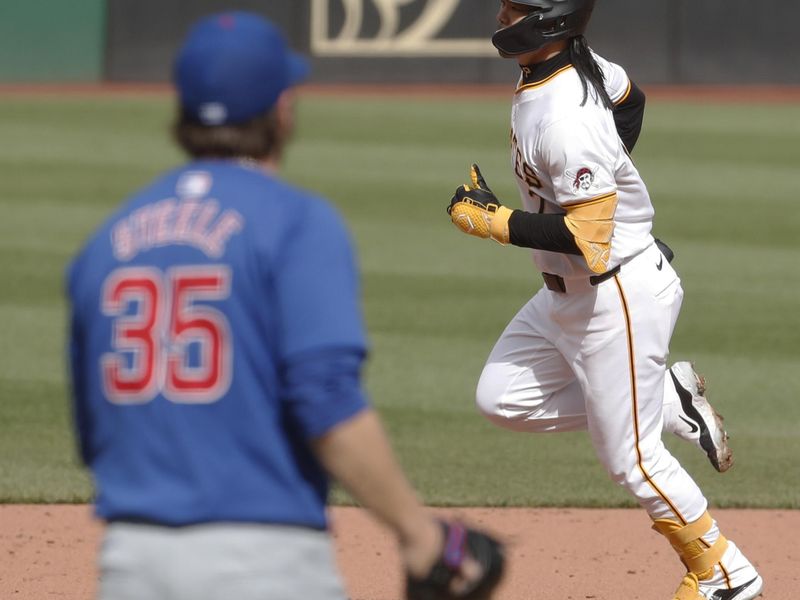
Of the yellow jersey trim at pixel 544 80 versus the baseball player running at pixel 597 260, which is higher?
the yellow jersey trim at pixel 544 80

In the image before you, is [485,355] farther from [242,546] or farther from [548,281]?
[242,546]

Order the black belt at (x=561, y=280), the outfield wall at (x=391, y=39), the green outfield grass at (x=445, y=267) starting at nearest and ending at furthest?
the black belt at (x=561, y=280) → the green outfield grass at (x=445, y=267) → the outfield wall at (x=391, y=39)

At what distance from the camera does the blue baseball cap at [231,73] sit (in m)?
2.48

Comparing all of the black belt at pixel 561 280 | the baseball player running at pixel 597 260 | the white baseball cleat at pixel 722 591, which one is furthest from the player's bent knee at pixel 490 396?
the white baseball cleat at pixel 722 591

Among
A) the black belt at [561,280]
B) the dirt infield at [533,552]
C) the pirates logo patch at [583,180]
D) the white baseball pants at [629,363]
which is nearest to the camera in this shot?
the pirates logo patch at [583,180]

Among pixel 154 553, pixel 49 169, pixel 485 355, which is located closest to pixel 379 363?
pixel 485 355

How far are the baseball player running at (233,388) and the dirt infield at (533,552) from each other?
227 centimetres

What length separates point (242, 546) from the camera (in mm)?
2408

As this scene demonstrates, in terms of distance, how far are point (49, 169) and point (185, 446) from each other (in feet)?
40.6

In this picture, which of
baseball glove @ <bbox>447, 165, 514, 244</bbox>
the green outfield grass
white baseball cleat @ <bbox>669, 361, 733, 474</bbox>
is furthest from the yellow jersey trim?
the green outfield grass

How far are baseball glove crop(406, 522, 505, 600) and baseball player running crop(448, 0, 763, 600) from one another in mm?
1941

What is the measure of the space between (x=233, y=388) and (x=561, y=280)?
236 cm

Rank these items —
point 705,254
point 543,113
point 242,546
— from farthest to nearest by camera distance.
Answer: point 705,254 < point 543,113 < point 242,546

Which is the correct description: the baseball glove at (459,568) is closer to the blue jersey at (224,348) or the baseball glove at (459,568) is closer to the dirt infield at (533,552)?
the blue jersey at (224,348)
